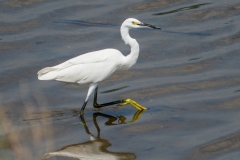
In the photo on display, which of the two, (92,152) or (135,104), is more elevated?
(135,104)

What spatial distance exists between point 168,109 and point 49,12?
201 inches

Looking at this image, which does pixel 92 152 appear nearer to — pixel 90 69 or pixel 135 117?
pixel 135 117

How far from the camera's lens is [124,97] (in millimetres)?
8992

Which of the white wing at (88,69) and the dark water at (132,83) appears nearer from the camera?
the dark water at (132,83)

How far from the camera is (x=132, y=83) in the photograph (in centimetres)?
948

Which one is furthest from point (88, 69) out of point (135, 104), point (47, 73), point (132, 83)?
point (132, 83)

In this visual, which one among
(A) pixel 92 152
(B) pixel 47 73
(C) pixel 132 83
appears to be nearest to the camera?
(A) pixel 92 152

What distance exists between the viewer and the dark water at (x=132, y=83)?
729 centimetres

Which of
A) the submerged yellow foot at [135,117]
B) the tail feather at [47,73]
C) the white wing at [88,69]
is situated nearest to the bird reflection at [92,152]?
the submerged yellow foot at [135,117]

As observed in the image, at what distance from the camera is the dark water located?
729cm

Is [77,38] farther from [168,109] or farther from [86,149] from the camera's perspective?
[86,149]

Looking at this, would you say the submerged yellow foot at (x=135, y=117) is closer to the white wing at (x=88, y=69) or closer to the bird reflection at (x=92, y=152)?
the bird reflection at (x=92, y=152)

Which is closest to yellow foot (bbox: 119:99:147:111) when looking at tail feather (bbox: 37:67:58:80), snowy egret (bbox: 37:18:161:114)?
snowy egret (bbox: 37:18:161:114)

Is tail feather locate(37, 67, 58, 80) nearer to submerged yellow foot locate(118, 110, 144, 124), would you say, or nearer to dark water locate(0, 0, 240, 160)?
dark water locate(0, 0, 240, 160)
